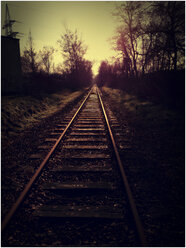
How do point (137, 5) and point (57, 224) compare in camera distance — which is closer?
point (57, 224)

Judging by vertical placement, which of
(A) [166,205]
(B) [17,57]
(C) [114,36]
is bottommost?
(A) [166,205]

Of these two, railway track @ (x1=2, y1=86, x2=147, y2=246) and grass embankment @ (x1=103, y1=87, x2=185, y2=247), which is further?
grass embankment @ (x1=103, y1=87, x2=185, y2=247)

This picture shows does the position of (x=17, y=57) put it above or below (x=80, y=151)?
above

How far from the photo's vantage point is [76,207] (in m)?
2.38

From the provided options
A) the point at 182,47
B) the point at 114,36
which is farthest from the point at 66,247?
the point at 114,36

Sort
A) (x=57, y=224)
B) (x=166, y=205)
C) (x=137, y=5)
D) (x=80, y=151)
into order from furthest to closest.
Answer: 1. (x=137, y=5)
2. (x=80, y=151)
3. (x=166, y=205)
4. (x=57, y=224)

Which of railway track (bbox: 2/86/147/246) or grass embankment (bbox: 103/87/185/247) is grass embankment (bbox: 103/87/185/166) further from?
railway track (bbox: 2/86/147/246)

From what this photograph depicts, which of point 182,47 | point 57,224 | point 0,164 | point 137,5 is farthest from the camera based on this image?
point 137,5

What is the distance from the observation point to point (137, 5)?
18.8 m

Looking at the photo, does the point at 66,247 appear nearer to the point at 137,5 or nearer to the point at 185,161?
the point at 185,161

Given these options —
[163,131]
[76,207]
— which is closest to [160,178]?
[76,207]

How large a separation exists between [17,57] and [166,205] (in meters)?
19.4

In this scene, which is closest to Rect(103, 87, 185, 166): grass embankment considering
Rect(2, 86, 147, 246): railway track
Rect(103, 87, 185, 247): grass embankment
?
Rect(103, 87, 185, 247): grass embankment

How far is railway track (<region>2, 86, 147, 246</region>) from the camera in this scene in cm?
194
